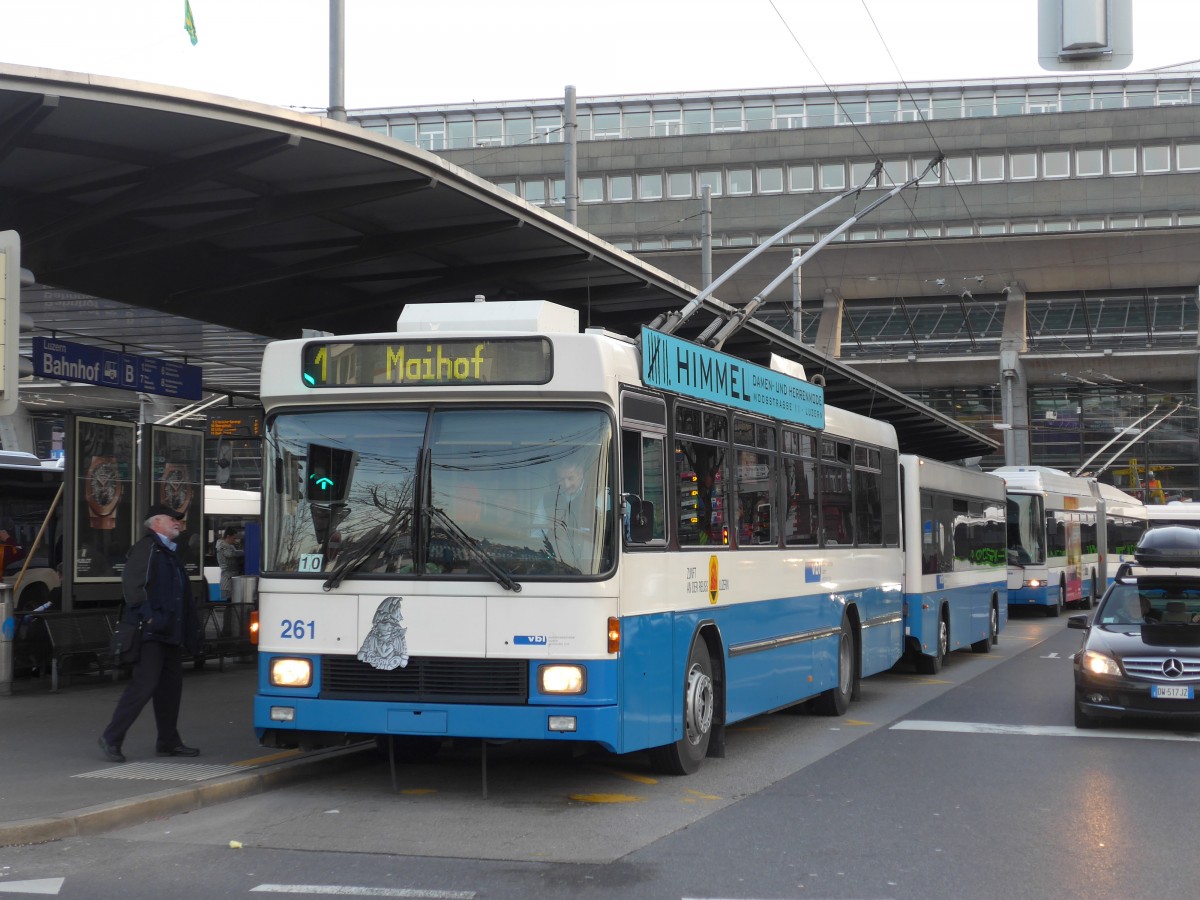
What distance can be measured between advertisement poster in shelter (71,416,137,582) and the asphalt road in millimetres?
7003

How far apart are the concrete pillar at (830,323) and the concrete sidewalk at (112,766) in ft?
143

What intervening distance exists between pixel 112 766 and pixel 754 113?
53287mm

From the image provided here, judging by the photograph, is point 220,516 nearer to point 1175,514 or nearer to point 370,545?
point 370,545

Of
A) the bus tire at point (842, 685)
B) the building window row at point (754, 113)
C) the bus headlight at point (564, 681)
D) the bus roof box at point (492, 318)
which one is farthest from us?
the building window row at point (754, 113)

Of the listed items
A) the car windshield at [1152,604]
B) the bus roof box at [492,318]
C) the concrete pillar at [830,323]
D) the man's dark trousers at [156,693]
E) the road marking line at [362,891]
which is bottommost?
A: the road marking line at [362,891]

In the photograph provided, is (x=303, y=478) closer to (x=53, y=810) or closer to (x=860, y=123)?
(x=53, y=810)

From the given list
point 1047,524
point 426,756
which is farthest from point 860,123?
point 426,756

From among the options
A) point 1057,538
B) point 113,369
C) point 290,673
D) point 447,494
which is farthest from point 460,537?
point 1057,538

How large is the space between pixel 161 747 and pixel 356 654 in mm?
2377

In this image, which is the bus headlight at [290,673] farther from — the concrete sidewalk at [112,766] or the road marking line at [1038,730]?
the road marking line at [1038,730]

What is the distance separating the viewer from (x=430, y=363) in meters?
9.43

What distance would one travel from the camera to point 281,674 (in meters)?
9.43

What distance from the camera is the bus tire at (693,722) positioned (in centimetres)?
1027

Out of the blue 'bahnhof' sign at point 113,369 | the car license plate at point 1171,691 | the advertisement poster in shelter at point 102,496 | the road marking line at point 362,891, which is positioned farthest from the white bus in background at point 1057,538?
the road marking line at point 362,891
